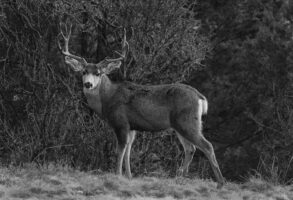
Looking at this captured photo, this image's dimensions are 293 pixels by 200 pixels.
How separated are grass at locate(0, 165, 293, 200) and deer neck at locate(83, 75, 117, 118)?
1.45 metres

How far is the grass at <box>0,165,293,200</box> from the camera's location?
1003 cm

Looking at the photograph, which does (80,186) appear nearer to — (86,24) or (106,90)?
(106,90)

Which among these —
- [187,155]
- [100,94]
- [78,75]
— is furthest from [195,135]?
[78,75]

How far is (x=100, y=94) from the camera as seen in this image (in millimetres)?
12844

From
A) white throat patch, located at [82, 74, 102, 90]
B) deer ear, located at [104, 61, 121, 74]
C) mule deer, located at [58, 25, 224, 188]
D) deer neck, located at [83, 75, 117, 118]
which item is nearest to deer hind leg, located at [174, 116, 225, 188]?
mule deer, located at [58, 25, 224, 188]

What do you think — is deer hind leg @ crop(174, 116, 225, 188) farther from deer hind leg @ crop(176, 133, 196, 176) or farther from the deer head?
the deer head

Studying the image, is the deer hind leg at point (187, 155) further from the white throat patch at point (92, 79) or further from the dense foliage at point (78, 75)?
the white throat patch at point (92, 79)

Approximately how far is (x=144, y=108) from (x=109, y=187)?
2.11m

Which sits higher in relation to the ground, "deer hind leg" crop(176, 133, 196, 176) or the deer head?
the deer head

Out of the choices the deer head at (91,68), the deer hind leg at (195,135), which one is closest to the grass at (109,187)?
the deer hind leg at (195,135)

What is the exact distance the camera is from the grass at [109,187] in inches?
395

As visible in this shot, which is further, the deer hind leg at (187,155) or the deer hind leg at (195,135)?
the deer hind leg at (187,155)

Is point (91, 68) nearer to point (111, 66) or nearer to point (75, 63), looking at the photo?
point (75, 63)

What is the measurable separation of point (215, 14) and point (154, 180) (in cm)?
1404
